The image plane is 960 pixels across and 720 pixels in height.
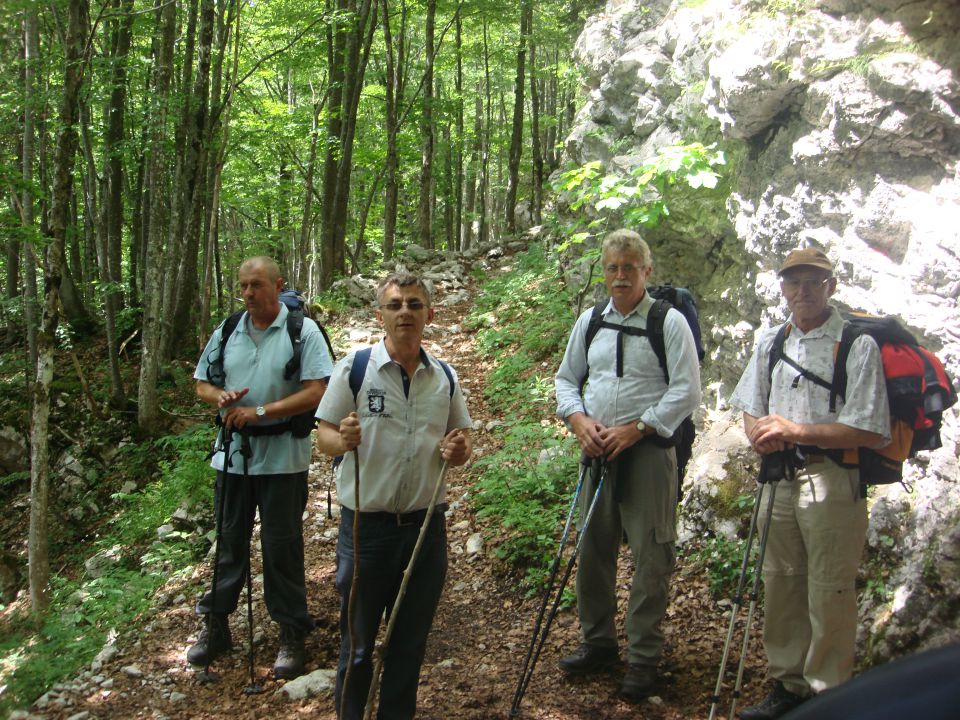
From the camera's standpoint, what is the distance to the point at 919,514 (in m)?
4.07

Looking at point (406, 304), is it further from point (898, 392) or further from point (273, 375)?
point (898, 392)

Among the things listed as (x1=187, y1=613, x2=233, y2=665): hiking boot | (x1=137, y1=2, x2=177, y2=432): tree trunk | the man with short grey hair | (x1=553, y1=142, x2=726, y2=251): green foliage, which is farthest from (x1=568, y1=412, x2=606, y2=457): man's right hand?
(x1=137, y1=2, x2=177, y2=432): tree trunk

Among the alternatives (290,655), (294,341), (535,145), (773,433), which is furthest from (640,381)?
(535,145)

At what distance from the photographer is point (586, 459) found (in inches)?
159

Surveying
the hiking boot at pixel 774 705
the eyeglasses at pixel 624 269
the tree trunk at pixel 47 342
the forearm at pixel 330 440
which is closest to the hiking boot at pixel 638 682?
the hiking boot at pixel 774 705

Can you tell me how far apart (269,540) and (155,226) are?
22.8 feet

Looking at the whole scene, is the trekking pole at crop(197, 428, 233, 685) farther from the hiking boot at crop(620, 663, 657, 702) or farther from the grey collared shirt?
the hiking boot at crop(620, 663, 657, 702)

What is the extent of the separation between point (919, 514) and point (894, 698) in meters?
3.44

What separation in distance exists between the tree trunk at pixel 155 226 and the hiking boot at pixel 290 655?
660cm

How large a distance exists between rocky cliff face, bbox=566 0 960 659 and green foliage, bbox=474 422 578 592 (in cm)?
118

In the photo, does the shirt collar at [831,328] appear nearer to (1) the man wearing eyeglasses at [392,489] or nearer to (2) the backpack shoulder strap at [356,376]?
(1) the man wearing eyeglasses at [392,489]

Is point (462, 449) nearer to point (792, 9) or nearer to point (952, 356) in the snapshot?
point (952, 356)

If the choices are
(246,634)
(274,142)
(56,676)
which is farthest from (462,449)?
(274,142)

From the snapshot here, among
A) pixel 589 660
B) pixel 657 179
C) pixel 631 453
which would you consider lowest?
pixel 589 660
